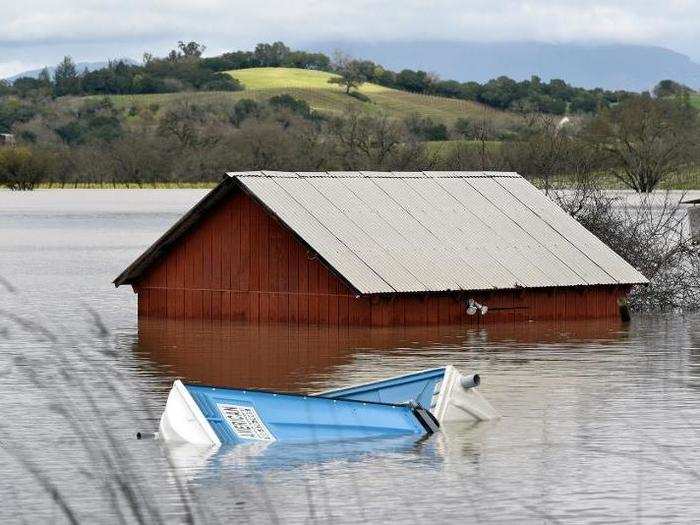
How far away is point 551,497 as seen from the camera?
1720 centimetres

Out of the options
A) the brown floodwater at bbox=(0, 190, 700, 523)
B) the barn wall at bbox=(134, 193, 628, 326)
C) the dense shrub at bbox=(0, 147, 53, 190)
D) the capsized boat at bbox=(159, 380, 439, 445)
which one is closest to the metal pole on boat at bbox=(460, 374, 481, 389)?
the brown floodwater at bbox=(0, 190, 700, 523)

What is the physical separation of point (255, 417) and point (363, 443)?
1.22 m

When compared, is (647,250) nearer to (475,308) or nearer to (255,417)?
(475,308)

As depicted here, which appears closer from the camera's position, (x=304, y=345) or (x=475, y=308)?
(x=304, y=345)

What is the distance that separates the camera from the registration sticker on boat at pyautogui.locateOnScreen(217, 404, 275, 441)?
19.7m

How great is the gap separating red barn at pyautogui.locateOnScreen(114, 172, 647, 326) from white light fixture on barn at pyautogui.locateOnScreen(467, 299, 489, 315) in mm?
40

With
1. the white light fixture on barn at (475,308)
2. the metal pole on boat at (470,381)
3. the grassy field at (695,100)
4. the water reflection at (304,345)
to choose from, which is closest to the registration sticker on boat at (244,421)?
the metal pole on boat at (470,381)

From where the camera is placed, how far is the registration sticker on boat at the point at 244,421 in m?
19.7

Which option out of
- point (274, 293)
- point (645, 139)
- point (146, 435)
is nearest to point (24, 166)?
point (645, 139)

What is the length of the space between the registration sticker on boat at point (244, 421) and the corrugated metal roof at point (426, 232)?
35.5 ft

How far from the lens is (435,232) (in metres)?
33.5

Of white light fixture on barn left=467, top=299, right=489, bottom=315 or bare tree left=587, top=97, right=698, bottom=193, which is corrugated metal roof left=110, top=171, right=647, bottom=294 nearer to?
white light fixture on barn left=467, top=299, right=489, bottom=315

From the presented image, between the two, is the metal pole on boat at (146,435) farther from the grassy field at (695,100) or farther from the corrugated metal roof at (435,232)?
the grassy field at (695,100)

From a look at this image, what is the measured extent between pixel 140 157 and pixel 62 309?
107510 millimetres
